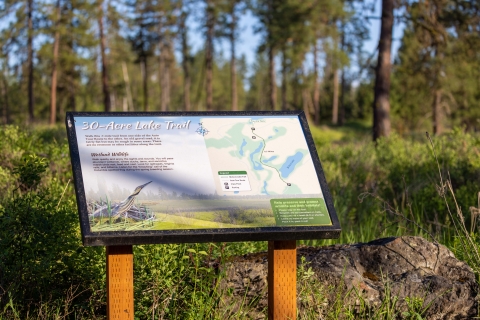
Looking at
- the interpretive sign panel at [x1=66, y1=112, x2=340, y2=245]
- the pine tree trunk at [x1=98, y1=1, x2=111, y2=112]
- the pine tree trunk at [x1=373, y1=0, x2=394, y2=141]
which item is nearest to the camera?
the interpretive sign panel at [x1=66, y1=112, x2=340, y2=245]

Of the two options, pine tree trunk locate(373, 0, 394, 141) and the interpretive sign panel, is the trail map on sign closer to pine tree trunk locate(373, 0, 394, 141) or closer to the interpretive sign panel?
the interpretive sign panel

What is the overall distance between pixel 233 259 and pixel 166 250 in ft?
1.58

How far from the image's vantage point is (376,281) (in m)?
4.32

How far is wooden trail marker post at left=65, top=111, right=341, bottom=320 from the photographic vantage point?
3445mm

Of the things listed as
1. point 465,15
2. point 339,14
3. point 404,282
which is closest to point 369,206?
point 404,282

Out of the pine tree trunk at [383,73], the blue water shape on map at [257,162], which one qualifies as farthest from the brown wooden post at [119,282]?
the pine tree trunk at [383,73]

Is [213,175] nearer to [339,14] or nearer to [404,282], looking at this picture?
[404,282]

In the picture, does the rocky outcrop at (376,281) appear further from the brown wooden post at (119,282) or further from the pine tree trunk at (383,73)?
the pine tree trunk at (383,73)

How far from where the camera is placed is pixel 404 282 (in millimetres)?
4191

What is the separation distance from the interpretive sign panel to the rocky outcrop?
0.65 meters

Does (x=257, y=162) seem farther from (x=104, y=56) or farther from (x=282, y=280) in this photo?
(x=104, y=56)

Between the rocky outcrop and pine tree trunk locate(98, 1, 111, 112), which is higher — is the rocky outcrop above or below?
below

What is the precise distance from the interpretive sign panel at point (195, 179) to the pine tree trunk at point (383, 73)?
13.3 m

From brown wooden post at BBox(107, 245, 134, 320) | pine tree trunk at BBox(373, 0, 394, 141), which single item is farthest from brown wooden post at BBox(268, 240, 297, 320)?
pine tree trunk at BBox(373, 0, 394, 141)
